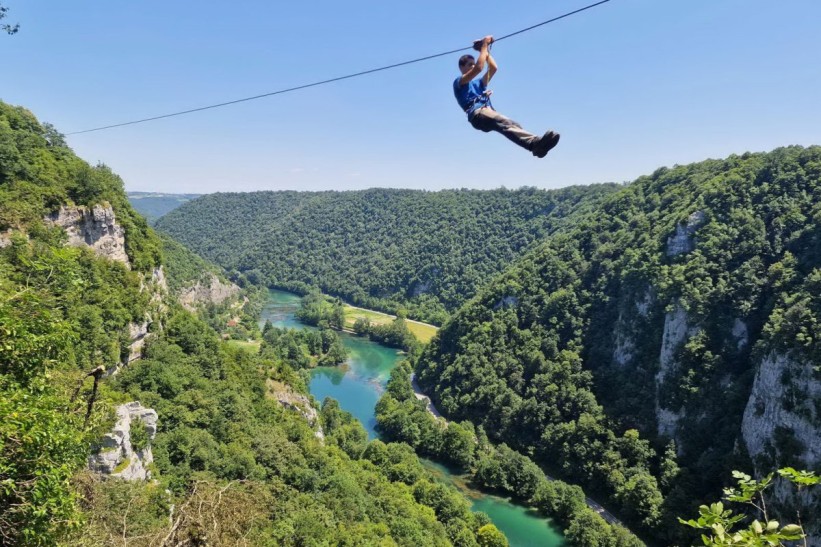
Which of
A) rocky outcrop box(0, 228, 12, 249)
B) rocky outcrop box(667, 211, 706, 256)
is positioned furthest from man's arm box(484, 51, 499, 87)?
rocky outcrop box(667, 211, 706, 256)

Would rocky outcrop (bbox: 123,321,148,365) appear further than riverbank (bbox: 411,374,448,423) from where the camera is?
No

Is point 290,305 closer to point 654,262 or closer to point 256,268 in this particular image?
point 256,268

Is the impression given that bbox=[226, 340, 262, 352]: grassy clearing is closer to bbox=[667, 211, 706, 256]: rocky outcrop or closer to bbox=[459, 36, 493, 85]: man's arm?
bbox=[667, 211, 706, 256]: rocky outcrop

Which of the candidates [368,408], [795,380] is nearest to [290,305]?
[368,408]

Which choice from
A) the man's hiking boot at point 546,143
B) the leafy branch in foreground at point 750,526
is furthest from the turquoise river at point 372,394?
the leafy branch in foreground at point 750,526

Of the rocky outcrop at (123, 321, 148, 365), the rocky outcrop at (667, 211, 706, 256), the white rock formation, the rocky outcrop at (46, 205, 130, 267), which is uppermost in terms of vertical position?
the rocky outcrop at (667, 211, 706, 256)

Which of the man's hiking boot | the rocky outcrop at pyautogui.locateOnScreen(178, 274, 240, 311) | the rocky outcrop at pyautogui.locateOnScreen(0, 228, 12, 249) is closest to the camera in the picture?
the man's hiking boot

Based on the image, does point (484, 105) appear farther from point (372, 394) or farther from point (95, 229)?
point (372, 394)

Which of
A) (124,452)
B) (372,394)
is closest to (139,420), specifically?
(124,452)
